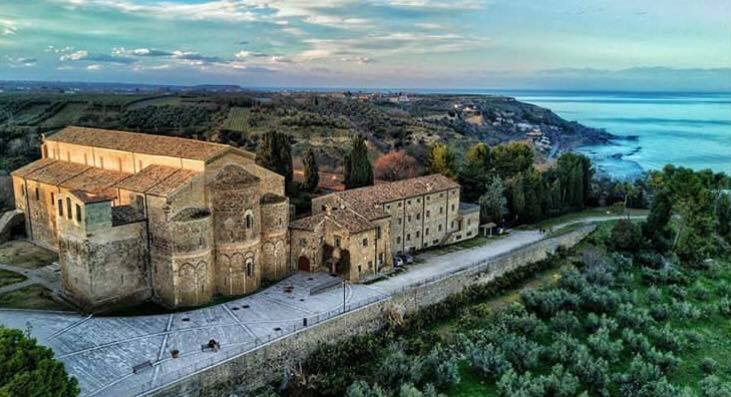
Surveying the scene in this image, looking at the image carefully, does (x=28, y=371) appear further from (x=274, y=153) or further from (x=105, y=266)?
(x=274, y=153)

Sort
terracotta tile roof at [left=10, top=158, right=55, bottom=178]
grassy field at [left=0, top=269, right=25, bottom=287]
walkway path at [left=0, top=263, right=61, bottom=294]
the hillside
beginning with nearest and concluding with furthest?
1. walkway path at [left=0, top=263, right=61, bottom=294]
2. grassy field at [left=0, top=269, right=25, bottom=287]
3. terracotta tile roof at [left=10, top=158, right=55, bottom=178]
4. the hillside

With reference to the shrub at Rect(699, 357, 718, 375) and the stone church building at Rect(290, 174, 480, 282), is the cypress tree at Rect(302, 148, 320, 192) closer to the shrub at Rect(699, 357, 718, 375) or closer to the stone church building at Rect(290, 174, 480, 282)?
the stone church building at Rect(290, 174, 480, 282)

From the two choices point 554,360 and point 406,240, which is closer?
point 554,360

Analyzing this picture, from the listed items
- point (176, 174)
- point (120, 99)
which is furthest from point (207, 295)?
point (120, 99)

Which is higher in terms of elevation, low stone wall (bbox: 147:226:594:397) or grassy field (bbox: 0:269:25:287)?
grassy field (bbox: 0:269:25:287)

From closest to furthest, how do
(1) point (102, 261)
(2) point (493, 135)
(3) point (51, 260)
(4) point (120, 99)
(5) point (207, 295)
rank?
(1) point (102, 261)
(5) point (207, 295)
(3) point (51, 260)
(4) point (120, 99)
(2) point (493, 135)

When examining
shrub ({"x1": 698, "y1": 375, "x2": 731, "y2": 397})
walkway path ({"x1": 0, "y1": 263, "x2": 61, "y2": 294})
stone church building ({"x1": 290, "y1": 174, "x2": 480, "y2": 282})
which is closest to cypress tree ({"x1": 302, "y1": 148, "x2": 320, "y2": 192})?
stone church building ({"x1": 290, "y1": 174, "x2": 480, "y2": 282})

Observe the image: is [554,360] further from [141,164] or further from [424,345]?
[141,164]
